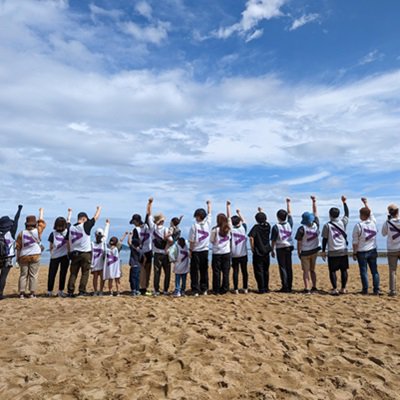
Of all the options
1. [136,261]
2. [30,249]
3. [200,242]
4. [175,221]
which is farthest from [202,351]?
[30,249]

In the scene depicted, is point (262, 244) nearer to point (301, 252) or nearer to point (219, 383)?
point (301, 252)

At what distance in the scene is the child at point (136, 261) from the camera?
921 cm

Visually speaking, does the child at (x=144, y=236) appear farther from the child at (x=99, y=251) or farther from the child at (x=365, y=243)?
the child at (x=365, y=243)

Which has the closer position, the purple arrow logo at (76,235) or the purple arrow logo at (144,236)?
the purple arrow logo at (76,235)

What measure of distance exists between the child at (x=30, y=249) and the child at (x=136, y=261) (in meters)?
2.25

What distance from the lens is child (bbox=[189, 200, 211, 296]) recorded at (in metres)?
→ 8.89

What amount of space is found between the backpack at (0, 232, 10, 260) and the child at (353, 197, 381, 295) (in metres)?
8.18

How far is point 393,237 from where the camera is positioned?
8.66m

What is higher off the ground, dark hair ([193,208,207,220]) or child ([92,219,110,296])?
dark hair ([193,208,207,220])

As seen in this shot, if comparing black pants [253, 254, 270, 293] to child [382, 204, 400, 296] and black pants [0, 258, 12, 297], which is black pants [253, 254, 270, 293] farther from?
black pants [0, 258, 12, 297]

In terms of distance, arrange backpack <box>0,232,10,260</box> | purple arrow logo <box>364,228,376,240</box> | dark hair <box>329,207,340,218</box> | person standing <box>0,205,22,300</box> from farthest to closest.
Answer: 1. dark hair <box>329,207,340,218</box>
2. purple arrow logo <box>364,228,376,240</box>
3. person standing <box>0,205,22,300</box>
4. backpack <box>0,232,10,260</box>

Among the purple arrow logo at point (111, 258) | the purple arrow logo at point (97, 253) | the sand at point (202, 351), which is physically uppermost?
the purple arrow logo at point (97, 253)

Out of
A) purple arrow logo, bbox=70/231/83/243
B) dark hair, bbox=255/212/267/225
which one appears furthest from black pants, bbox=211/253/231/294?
purple arrow logo, bbox=70/231/83/243

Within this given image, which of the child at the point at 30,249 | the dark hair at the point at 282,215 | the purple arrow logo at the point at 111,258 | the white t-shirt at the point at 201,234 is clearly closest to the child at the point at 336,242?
the dark hair at the point at 282,215
